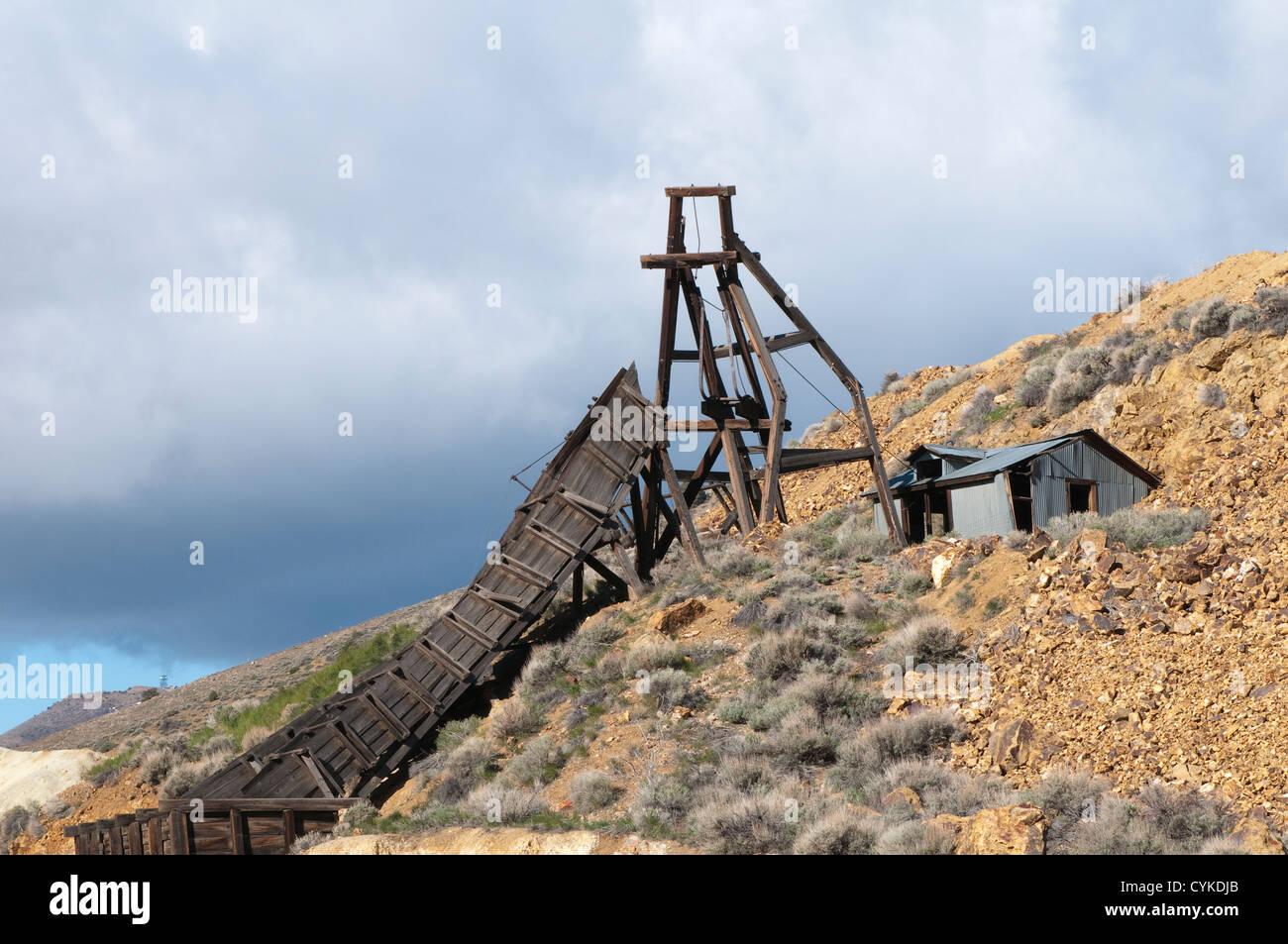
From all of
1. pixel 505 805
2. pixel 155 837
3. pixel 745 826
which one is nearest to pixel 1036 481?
pixel 745 826

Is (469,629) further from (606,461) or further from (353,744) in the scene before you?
(606,461)

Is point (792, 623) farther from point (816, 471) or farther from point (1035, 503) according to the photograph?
point (816, 471)

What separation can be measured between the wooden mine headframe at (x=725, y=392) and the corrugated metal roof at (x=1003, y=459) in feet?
5.32

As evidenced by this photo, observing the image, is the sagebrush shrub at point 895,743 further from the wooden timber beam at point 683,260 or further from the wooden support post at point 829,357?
the wooden timber beam at point 683,260

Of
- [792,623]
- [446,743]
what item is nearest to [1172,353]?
[792,623]

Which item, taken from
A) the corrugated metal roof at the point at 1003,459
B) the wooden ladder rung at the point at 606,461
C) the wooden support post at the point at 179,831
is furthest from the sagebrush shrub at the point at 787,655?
the wooden support post at the point at 179,831

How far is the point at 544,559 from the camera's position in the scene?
20.1 meters

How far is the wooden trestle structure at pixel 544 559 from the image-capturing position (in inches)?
632

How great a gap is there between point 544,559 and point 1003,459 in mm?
9554

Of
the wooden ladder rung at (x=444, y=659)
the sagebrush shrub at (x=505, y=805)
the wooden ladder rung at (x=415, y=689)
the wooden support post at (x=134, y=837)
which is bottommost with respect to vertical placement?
the wooden support post at (x=134, y=837)

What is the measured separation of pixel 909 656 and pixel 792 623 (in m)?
2.44
